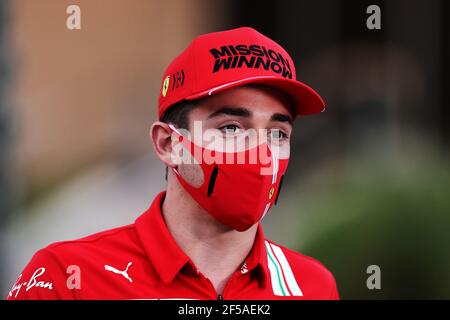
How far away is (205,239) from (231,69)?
0.68m

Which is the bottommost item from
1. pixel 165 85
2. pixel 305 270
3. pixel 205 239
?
pixel 305 270

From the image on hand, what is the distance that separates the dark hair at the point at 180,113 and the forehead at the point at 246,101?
4 cm

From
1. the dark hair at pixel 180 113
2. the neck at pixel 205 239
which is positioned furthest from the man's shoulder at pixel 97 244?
the dark hair at pixel 180 113

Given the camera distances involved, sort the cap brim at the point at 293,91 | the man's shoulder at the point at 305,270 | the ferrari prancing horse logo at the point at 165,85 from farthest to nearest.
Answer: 1. the man's shoulder at the point at 305,270
2. the ferrari prancing horse logo at the point at 165,85
3. the cap brim at the point at 293,91

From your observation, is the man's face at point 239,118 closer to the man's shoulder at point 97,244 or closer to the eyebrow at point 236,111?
the eyebrow at point 236,111

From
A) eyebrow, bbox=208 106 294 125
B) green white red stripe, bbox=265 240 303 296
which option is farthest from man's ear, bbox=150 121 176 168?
green white red stripe, bbox=265 240 303 296

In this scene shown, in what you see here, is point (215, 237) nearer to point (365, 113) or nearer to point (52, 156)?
point (52, 156)

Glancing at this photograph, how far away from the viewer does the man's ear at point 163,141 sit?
254cm

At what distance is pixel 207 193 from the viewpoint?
94.0 inches

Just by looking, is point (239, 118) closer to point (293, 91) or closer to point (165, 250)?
point (293, 91)

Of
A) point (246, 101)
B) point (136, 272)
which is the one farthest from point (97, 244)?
point (246, 101)

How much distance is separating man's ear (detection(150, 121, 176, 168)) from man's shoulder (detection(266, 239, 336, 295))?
2.14ft
